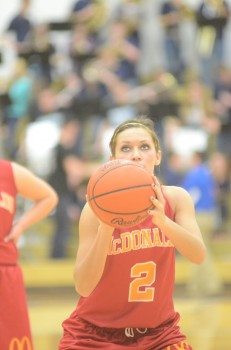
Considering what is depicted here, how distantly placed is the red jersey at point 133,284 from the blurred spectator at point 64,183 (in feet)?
23.0

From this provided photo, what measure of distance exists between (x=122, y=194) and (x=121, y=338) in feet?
2.38

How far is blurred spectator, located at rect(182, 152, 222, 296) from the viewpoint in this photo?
9.82 meters

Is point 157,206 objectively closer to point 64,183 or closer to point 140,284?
point 140,284

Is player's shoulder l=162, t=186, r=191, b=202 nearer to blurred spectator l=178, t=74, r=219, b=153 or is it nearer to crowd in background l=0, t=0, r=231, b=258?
crowd in background l=0, t=0, r=231, b=258

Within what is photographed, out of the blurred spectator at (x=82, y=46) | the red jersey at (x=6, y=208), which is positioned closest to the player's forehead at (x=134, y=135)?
the red jersey at (x=6, y=208)

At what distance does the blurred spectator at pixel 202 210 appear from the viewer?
32.2 ft

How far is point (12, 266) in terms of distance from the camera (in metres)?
4.27

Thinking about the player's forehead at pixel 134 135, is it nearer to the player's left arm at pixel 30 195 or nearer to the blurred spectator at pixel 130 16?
the player's left arm at pixel 30 195

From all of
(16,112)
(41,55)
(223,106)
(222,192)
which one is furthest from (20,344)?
(41,55)

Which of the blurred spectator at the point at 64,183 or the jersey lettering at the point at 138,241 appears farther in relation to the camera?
the blurred spectator at the point at 64,183

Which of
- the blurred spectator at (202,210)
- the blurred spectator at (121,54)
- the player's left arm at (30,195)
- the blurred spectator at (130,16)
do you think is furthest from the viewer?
the blurred spectator at (130,16)

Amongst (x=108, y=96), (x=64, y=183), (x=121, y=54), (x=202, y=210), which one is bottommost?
(x=202, y=210)

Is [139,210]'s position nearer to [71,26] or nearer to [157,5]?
[71,26]

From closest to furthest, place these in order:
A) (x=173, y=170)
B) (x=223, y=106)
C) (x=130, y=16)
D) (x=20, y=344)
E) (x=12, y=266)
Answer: (x=20, y=344) < (x=12, y=266) < (x=173, y=170) < (x=223, y=106) < (x=130, y=16)
